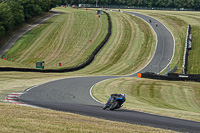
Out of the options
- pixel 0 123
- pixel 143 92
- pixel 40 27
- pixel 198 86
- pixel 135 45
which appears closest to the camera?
pixel 0 123

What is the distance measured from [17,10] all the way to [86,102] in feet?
250

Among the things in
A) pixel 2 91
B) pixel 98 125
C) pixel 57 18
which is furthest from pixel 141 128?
pixel 57 18

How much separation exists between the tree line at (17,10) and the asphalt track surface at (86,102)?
4220 cm

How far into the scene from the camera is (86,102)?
79.1ft

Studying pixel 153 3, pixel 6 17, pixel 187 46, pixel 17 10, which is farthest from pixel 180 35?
pixel 153 3

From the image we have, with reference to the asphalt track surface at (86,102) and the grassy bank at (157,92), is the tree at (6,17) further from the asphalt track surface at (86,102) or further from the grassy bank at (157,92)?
the grassy bank at (157,92)

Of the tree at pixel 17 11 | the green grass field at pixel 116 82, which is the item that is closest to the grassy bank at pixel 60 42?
the green grass field at pixel 116 82

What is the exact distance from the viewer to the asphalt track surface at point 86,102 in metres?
14.9

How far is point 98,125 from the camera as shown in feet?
42.8

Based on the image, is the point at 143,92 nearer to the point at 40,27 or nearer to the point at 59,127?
the point at 59,127

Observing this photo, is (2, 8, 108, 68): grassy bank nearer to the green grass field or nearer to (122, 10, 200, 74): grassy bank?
the green grass field

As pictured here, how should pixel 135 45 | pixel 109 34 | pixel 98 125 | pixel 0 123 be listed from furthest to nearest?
pixel 109 34, pixel 135 45, pixel 98 125, pixel 0 123

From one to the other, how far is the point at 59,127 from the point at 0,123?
87.9 inches

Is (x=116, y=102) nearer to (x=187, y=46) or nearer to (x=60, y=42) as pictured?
(x=187, y=46)
